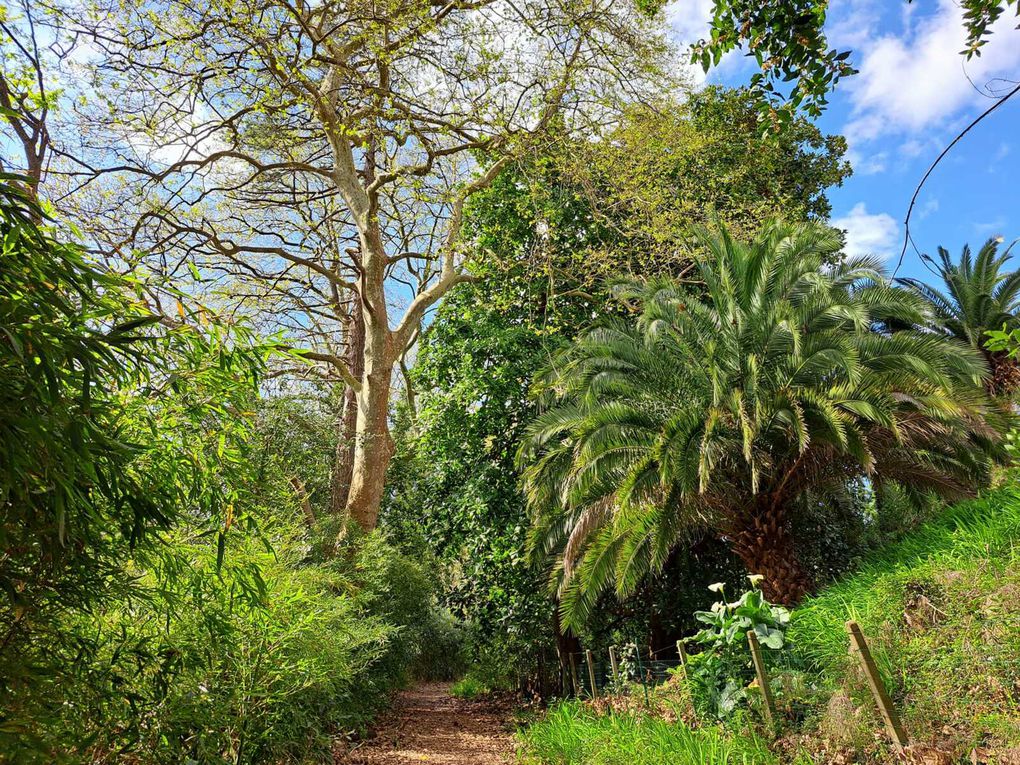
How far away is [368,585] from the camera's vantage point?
1041cm

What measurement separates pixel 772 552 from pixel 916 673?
3876 mm

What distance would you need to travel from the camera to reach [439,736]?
10.3 m

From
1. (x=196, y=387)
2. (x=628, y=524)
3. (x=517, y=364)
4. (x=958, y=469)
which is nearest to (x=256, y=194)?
(x=517, y=364)

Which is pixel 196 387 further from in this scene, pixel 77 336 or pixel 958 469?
pixel 958 469

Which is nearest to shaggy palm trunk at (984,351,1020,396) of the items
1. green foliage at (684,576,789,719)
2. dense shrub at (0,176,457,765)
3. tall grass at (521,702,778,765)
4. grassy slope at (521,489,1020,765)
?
grassy slope at (521,489,1020,765)

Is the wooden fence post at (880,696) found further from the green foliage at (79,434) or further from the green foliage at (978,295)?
the green foliage at (978,295)

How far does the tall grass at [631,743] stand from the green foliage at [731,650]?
30 centimetres

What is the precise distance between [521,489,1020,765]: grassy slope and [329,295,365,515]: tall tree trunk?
643cm

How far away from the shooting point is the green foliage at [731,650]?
19.2ft

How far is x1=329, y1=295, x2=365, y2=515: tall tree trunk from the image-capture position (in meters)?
11.9

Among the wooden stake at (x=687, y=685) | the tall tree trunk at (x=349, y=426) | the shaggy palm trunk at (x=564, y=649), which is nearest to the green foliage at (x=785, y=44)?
the wooden stake at (x=687, y=685)

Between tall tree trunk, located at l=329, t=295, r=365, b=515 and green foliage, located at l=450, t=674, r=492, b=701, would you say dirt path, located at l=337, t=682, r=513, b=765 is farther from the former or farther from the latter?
tall tree trunk, located at l=329, t=295, r=365, b=515

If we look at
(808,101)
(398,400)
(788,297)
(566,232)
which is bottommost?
(808,101)

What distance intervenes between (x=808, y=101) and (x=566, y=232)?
1057 centimetres
